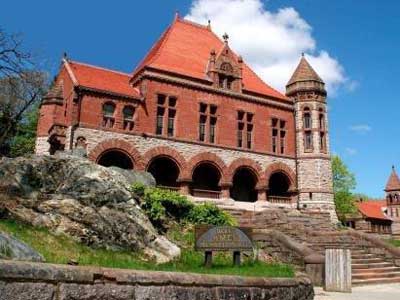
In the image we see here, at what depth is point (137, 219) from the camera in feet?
42.2

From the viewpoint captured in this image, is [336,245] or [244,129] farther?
[244,129]

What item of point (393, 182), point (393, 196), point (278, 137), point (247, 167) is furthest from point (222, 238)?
point (393, 182)

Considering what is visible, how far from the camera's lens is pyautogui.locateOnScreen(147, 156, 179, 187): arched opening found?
90.7 ft

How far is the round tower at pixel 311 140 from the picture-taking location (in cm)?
3058

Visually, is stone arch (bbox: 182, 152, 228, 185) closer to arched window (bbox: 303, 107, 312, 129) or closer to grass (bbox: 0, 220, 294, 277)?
arched window (bbox: 303, 107, 312, 129)

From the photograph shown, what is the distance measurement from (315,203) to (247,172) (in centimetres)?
509

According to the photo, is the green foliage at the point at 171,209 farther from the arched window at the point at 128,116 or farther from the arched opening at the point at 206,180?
the arched opening at the point at 206,180

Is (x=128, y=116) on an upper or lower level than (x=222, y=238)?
upper

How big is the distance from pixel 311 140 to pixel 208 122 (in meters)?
8.01

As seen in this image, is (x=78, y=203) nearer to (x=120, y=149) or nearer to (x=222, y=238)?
(x=222, y=238)

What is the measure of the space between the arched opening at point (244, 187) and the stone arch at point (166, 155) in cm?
492

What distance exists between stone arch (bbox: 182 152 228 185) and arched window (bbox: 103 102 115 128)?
5361 mm

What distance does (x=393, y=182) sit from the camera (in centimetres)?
7025

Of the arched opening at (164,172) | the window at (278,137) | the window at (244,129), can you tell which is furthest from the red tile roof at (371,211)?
the arched opening at (164,172)
